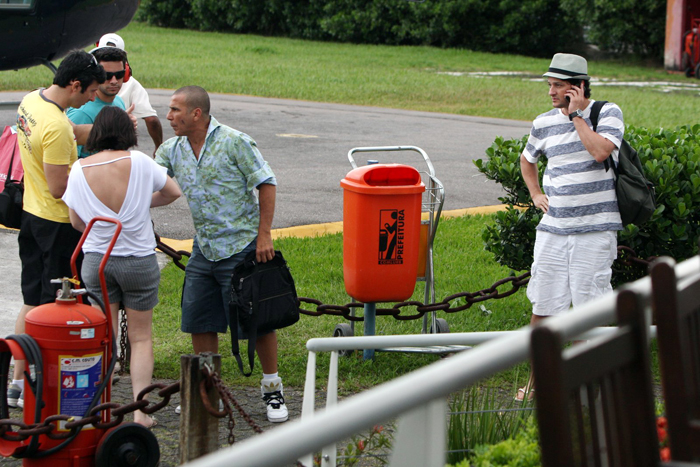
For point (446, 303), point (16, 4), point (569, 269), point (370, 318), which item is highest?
point (16, 4)

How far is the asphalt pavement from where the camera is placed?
29.7 ft

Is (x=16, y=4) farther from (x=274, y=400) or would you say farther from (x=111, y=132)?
(x=274, y=400)

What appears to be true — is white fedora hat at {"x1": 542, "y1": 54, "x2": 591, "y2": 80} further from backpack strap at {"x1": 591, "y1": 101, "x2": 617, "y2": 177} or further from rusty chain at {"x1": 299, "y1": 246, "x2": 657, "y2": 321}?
rusty chain at {"x1": 299, "y1": 246, "x2": 657, "y2": 321}

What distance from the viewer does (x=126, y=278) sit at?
4480 mm

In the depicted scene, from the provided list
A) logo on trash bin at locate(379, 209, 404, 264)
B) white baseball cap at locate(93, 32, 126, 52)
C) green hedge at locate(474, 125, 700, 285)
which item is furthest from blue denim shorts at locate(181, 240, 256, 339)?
white baseball cap at locate(93, 32, 126, 52)

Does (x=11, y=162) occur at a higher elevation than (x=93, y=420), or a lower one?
higher

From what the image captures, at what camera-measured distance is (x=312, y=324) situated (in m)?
6.26

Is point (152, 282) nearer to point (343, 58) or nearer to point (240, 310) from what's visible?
point (240, 310)

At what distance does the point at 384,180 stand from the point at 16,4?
7.98m

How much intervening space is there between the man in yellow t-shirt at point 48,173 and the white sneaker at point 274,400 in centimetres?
122

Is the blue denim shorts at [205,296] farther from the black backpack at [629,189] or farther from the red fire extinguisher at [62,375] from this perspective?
the black backpack at [629,189]

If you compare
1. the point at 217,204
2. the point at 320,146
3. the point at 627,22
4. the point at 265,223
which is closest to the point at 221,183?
the point at 217,204

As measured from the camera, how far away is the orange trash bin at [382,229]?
5117mm

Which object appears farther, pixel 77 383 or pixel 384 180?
pixel 384 180
